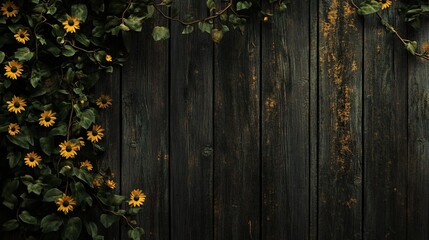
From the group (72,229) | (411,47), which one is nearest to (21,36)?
(72,229)

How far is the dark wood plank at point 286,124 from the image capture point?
2.39 metres

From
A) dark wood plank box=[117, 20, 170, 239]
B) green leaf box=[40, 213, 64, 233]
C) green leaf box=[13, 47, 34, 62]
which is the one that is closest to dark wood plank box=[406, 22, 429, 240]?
dark wood plank box=[117, 20, 170, 239]

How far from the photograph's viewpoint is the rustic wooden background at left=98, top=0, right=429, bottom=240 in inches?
91.2

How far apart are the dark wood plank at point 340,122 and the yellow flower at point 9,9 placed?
116 cm

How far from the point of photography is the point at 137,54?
230 centimetres

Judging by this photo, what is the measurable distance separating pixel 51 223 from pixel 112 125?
42cm

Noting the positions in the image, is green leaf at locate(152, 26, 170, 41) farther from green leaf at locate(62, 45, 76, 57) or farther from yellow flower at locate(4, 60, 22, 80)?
yellow flower at locate(4, 60, 22, 80)

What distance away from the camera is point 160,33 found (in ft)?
7.31

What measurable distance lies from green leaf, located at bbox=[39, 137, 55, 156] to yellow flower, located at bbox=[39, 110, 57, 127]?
6 centimetres

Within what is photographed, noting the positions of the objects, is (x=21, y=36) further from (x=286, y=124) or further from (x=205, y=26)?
(x=286, y=124)

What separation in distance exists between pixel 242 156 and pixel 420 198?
0.77 meters

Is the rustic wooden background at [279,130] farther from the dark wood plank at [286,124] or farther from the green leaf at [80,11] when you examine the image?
the green leaf at [80,11]

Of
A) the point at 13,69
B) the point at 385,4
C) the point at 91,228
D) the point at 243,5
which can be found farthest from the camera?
the point at 385,4

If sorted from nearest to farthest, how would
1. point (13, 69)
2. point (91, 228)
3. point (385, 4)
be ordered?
point (13, 69) → point (91, 228) → point (385, 4)
